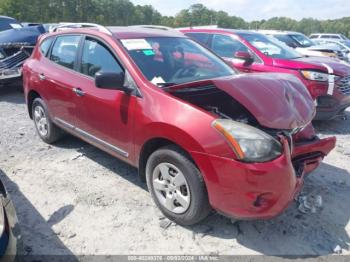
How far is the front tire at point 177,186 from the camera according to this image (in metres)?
2.77

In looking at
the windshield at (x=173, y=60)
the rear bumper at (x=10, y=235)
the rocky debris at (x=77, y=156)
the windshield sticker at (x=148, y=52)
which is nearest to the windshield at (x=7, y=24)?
the rocky debris at (x=77, y=156)

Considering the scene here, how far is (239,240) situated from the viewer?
2.91m

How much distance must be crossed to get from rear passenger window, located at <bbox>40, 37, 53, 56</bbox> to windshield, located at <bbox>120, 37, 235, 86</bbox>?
1.73m

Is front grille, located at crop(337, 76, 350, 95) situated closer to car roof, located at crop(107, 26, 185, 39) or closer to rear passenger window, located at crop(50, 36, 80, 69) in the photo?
car roof, located at crop(107, 26, 185, 39)

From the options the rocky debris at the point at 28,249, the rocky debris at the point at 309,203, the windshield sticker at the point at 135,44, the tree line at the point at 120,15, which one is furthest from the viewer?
the tree line at the point at 120,15

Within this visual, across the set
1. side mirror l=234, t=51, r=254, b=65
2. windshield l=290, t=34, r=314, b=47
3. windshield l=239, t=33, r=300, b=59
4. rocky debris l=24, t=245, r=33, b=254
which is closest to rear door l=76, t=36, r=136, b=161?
rocky debris l=24, t=245, r=33, b=254

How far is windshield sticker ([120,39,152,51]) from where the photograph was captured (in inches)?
139

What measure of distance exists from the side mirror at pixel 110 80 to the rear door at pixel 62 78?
909 mm

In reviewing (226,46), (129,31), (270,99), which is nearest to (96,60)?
(129,31)

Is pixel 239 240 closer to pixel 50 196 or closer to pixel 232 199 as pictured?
pixel 232 199

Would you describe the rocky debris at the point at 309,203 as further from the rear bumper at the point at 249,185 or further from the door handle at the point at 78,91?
the door handle at the point at 78,91

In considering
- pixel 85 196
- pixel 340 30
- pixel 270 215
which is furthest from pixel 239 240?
pixel 340 30

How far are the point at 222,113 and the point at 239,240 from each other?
1158mm

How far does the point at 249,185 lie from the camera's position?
2.52 metres
